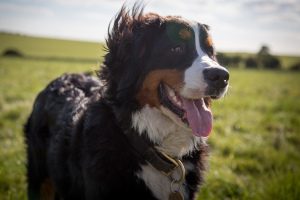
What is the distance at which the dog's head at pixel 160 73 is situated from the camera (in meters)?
2.31

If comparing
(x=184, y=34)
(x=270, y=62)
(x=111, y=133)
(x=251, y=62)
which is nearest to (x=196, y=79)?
(x=184, y=34)

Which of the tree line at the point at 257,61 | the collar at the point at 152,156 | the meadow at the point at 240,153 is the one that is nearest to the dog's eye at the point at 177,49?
the meadow at the point at 240,153

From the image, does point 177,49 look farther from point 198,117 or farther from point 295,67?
point 295,67

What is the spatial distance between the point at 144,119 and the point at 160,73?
0.44m

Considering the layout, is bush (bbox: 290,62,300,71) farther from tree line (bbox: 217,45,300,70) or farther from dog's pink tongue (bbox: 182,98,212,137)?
dog's pink tongue (bbox: 182,98,212,137)

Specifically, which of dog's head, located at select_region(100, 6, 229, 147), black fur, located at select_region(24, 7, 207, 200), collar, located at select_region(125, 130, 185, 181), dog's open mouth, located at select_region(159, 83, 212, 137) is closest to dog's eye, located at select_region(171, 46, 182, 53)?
dog's head, located at select_region(100, 6, 229, 147)

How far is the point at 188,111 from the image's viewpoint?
2395 mm

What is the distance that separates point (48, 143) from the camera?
295 centimetres

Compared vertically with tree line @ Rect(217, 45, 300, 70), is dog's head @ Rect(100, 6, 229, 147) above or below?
above

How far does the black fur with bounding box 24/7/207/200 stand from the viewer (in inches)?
85.1

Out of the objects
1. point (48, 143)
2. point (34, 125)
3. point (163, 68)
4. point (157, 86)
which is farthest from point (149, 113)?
point (34, 125)

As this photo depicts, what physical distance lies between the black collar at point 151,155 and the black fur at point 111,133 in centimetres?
5

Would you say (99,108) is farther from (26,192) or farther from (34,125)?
(26,192)

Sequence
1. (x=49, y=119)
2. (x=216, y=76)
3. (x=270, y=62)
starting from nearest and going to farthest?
1. (x=216, y=76)
2. (x=49, y=119)
3. (x=270, y=62)
